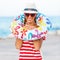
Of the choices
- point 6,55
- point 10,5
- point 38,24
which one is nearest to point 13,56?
point 6,55

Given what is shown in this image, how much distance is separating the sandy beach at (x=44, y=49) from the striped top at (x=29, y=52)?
1.20 metres

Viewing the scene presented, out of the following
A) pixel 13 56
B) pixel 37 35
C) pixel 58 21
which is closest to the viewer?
pixel 37 35

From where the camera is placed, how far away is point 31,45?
1630 millimetres

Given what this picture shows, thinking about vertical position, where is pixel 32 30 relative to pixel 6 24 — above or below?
above

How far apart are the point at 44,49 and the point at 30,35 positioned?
1.67 meters

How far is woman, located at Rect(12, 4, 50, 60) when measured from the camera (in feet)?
5.29

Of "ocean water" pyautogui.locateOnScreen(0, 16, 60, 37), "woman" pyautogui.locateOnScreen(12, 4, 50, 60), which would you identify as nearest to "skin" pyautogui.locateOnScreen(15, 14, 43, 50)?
"woman" pyautogui.locateOnScreen(12, 4, 50, 60)

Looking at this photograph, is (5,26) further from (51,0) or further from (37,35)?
(37,35)

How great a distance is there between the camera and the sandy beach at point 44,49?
2.94 m

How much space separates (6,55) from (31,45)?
4.68 feet

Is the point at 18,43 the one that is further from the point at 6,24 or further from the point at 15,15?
the point at 6,24

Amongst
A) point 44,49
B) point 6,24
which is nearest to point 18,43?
point 6,24

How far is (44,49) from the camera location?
3268 mm

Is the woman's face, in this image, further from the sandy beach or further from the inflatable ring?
the sandy beach
